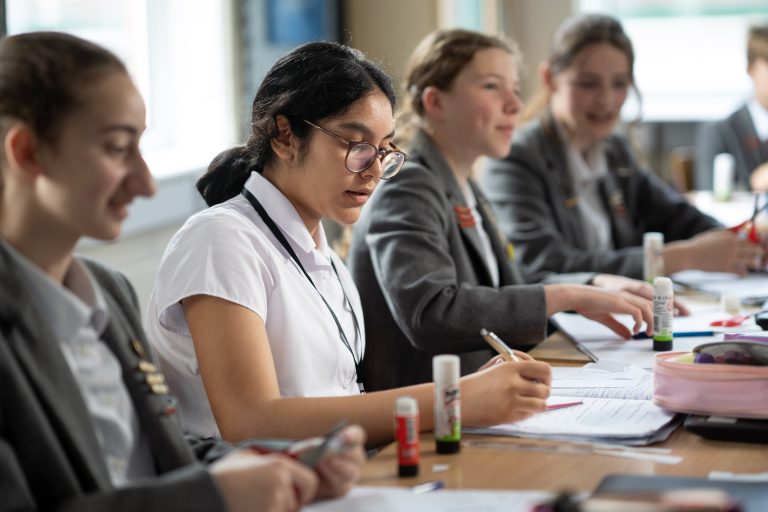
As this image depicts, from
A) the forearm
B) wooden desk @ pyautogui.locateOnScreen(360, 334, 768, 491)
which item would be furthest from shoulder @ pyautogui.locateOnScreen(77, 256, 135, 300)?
wooden desk @ pyautogui.locateOnScreen(360, 334, 768, 491)

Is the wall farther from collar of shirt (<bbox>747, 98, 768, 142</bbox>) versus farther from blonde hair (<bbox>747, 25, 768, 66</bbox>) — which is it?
collar of shirt (<bbox>747, 98, 768, 142</bbox>)

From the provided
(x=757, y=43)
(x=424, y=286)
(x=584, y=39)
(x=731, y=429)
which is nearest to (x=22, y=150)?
(x=731, y=429)

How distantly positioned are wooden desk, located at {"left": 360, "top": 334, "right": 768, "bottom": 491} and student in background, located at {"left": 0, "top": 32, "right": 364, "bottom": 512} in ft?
0.78

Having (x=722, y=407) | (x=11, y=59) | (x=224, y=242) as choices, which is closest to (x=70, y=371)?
(x=11, y=59)

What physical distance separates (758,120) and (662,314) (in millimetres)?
3404

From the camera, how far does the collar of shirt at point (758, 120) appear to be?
207 inches

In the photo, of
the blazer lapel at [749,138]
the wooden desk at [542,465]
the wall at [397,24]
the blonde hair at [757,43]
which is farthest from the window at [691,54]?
the wooden desk at [542,465]

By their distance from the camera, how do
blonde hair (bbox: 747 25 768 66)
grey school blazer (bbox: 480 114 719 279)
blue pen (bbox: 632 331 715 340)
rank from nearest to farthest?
blue pen (bbox: 632 331 715 340) → grey school blazer (bbox: 480 114 719 279) → blonde hair (bbox: 747 25 768 66)

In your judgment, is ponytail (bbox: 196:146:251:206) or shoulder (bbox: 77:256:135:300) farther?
ponytail (bbox: 196:146:251:206)

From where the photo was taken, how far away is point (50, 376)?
46.6 inches

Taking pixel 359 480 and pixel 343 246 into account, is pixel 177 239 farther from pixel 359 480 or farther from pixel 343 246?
pixel 343 246

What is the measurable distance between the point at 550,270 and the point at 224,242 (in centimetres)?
161

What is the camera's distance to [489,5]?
6016 millimetres

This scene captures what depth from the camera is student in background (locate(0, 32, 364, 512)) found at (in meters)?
1.15
